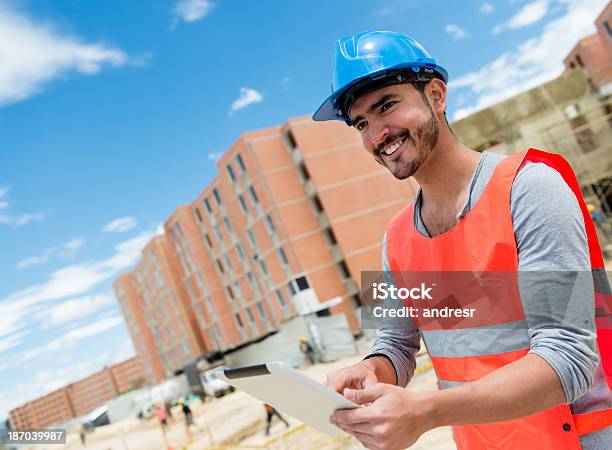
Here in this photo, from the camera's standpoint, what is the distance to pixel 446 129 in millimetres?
1647

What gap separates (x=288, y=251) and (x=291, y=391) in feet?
108

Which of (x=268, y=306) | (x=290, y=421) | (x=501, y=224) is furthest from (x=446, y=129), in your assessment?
(x=268, y=306)

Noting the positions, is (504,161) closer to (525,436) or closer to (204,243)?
(525,436)

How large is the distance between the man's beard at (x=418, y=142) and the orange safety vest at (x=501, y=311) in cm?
22

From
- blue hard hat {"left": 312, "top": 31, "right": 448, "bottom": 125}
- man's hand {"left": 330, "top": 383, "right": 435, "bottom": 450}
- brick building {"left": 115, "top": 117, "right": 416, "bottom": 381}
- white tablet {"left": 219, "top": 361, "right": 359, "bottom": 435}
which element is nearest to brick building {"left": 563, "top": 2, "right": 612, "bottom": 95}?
brick building {"left": 115, "top": 117, "right": 416, "bottom": 381}

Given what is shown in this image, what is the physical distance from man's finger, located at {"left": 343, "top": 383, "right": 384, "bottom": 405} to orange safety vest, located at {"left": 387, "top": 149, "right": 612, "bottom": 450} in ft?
1.62

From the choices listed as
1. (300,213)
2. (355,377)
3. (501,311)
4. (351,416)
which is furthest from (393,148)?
(300,213)

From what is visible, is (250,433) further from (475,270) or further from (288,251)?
(288,251)

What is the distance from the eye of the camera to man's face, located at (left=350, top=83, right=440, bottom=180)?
5.14 feet

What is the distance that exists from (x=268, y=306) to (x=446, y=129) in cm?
3742

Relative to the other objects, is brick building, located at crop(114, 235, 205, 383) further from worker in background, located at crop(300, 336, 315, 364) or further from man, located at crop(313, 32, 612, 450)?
man, located at crop(313, 32, 612, 450)

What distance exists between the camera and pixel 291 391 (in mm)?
1253

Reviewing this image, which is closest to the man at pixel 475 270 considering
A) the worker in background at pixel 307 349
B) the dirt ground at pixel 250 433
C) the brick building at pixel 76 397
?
the dirt ground at pixel 250 433

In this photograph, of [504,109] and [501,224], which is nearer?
[501,224]
